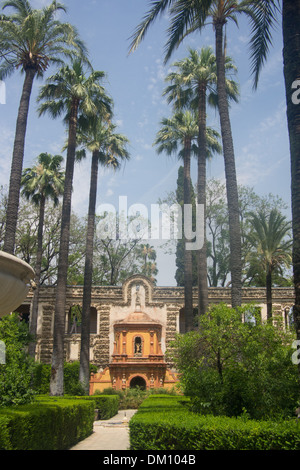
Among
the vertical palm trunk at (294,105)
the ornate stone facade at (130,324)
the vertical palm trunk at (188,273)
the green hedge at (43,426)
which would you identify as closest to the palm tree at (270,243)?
the vertical palm trunk at (188,273)

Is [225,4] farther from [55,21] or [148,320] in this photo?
[148,320]

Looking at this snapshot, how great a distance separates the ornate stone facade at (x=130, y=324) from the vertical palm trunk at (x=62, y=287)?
1181cm

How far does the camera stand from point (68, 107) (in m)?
23.3

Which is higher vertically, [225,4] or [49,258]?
[225,4]

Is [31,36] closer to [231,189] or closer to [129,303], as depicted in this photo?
[231,189]

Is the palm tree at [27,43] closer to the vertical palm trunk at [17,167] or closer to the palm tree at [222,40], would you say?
the vertical palm trunk at [17,167]

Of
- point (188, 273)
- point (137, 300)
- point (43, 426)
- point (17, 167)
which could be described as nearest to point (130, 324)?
point (137, 300)

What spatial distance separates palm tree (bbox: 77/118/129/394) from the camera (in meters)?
23.1

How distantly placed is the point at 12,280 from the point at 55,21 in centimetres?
1417

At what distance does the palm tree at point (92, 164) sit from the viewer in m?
23.1

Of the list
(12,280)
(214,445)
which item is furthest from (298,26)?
(214,445)

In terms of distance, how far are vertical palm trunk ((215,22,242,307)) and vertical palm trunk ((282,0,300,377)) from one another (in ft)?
22.1
